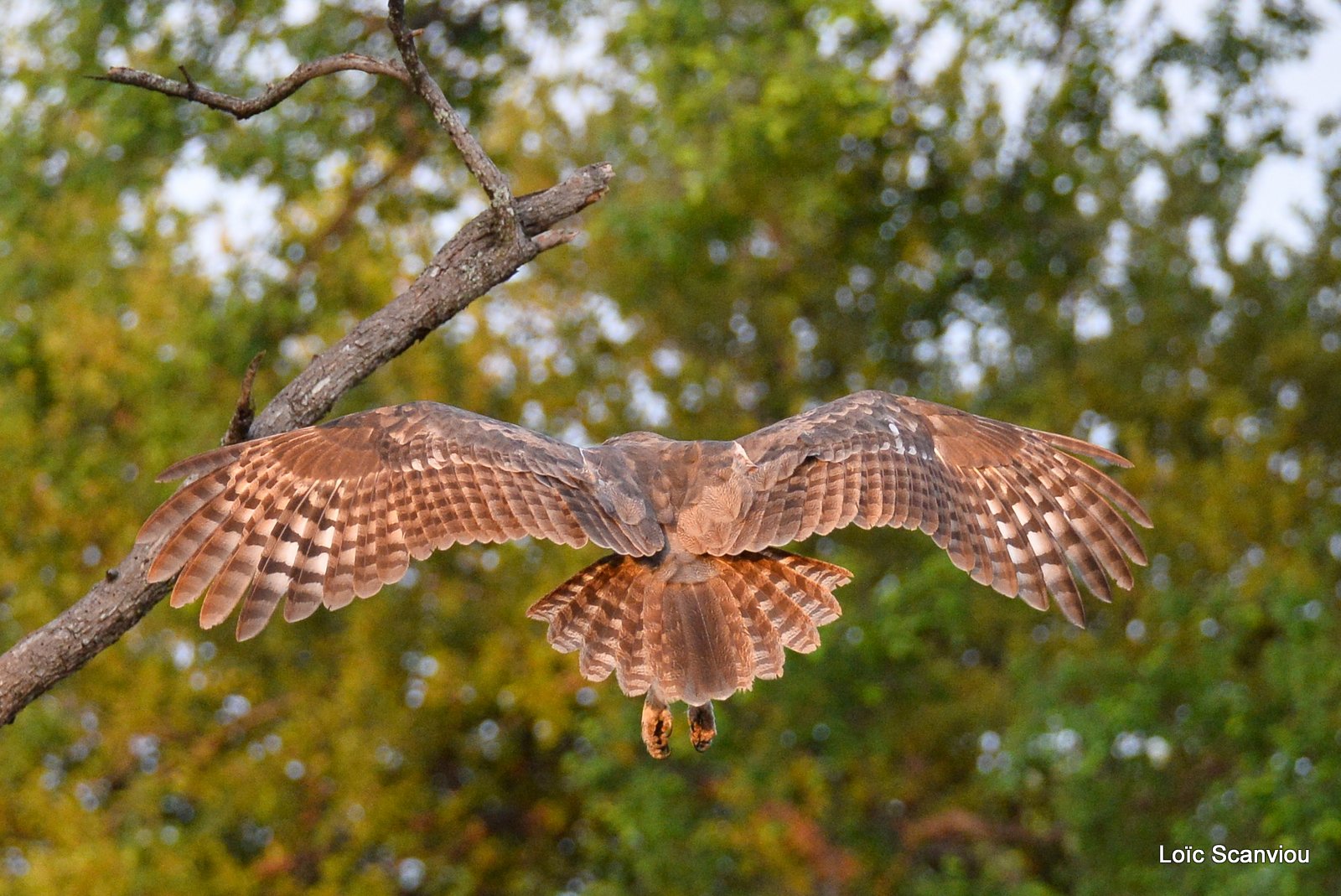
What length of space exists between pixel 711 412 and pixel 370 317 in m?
10.4

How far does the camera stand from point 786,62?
1333 cm

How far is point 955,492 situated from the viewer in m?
6.61

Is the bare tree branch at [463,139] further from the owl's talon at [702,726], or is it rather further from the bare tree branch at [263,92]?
the owl's talon at [702,726]

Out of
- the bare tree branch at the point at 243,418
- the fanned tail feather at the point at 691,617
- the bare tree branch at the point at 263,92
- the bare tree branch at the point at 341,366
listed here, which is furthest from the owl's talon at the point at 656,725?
the bare tree branch at the point at 263,92

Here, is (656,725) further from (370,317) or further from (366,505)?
(370,317)

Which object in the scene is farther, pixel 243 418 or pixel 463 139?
pixel 463 139

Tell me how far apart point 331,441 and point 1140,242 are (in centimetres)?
1433

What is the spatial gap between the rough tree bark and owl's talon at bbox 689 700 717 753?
1608 mm

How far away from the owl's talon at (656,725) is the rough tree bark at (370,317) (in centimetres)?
148

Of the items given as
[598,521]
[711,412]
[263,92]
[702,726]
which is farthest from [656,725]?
[711,412]

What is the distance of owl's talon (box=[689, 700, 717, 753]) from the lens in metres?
6.13

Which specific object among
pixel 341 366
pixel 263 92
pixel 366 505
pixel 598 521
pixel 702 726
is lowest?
pixel 702 726

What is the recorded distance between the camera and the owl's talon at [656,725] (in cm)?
608

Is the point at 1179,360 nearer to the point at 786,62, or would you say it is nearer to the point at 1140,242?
the point at 1140,242
